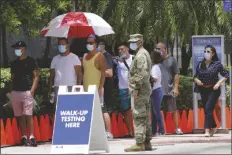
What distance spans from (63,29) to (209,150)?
4.99 m

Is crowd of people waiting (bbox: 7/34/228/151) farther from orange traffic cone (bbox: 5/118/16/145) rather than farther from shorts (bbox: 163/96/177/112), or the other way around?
orange traffic cone (bbox: 5/118/16/145)

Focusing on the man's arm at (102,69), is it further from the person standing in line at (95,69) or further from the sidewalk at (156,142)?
the sidewalk at (156,142)

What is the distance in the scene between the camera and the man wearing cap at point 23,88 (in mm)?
14016

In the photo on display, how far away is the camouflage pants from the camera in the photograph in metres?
12.6

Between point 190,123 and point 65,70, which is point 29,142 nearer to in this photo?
point 65,70

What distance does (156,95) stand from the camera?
15656mm

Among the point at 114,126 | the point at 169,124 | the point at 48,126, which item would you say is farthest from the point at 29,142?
the point at 169,124

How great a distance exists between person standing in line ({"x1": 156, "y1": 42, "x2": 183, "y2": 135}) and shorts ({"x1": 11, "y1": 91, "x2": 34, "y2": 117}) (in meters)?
3.37

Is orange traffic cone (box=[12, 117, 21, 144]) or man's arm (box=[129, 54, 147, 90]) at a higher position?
man's arm (box=[129, 54, 147, 90])

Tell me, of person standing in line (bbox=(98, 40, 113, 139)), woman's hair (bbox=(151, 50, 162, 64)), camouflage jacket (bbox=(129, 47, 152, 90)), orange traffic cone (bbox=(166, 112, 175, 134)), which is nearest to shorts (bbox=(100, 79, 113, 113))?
person standing in line (bbox=(98, 40, 113, 139))

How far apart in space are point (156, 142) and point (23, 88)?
Answer: 107 inches

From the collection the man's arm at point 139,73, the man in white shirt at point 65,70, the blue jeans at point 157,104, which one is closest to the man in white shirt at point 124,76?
the blue jeans at point 157,104

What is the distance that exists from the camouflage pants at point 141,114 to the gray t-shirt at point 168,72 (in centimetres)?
342

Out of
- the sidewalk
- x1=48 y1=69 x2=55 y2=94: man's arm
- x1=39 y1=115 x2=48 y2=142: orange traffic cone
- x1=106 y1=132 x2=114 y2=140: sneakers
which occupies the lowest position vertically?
the sidewalk
